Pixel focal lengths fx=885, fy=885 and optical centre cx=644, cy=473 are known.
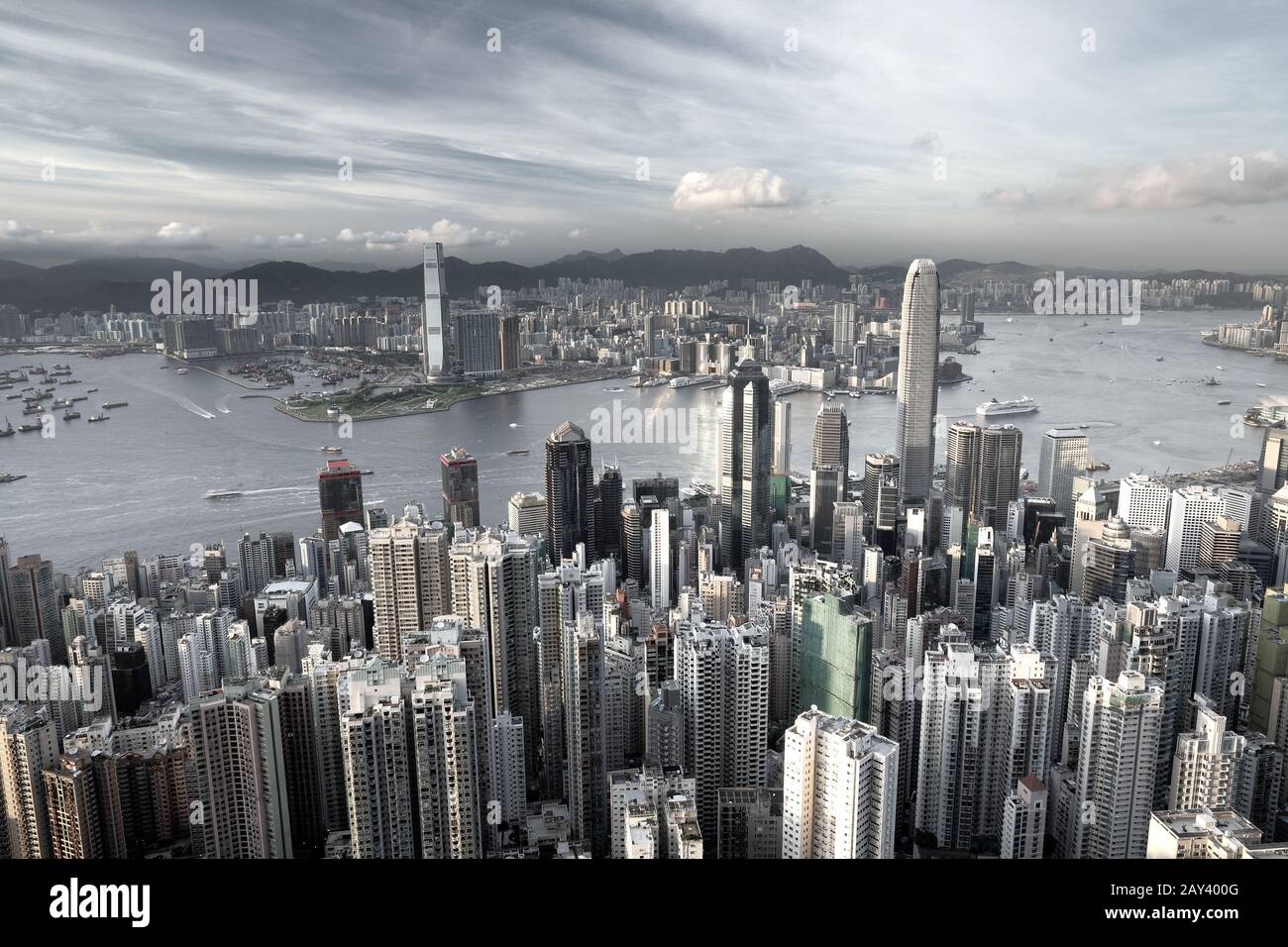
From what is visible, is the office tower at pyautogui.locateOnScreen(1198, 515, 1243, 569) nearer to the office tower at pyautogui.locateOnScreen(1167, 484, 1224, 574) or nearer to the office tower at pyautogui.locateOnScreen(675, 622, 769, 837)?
the office tower at pyautogui.locateOnScreen(1167, 484, 1224, 574)

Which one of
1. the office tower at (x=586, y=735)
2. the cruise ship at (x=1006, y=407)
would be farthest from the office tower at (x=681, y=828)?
the cruise ship at (x=1006, y=407)

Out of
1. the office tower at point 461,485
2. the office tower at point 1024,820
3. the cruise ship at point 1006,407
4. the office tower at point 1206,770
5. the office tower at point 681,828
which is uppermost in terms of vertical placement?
the cruise ship at point 1006,407

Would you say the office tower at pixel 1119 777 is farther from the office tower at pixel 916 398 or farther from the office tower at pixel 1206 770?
the office tower at pixel 916 398

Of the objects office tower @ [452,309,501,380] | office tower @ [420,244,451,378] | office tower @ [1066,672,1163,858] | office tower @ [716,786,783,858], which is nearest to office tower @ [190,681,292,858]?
office tower @ [716,786,783,858]

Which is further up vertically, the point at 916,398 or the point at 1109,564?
the point at 916,398

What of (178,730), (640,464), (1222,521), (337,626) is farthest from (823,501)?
(178,730)

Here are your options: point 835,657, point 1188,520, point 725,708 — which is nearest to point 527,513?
point 835,657

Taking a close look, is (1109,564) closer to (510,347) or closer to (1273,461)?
(1273,461)
